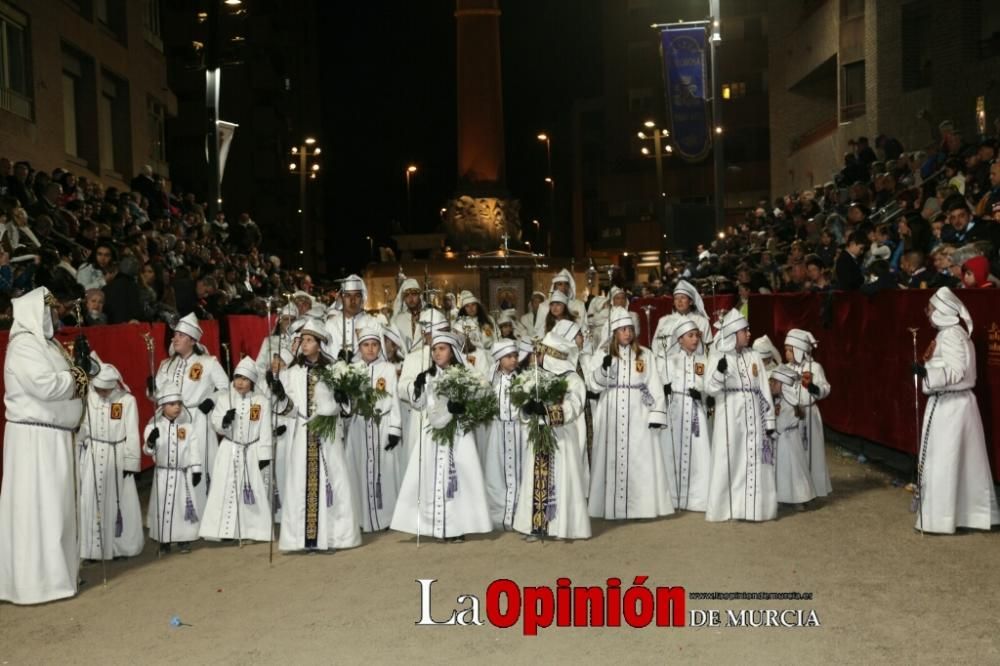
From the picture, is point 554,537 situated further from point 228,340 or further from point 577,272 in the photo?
point 577,272

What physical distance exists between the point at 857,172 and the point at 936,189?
6093 millimetres

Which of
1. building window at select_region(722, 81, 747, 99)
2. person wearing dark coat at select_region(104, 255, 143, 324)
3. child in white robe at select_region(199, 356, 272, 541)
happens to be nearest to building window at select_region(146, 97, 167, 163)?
person wearing dark coat at select_region(104, 255, 143, 324)

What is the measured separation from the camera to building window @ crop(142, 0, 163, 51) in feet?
105

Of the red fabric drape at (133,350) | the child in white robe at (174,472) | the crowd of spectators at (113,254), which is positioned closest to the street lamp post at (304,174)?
the crowd of spectators at (113,254)

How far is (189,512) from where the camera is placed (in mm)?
11047

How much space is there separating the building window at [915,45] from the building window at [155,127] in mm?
19778

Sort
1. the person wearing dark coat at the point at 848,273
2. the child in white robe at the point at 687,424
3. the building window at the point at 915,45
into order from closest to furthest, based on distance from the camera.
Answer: the child in white robe at the point at 687,424
the person wearing dark coat at the point at 848,273
the building window at the point at 915,45

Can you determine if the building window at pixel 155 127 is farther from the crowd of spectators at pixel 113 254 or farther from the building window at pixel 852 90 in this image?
the building window at pixel 852 90

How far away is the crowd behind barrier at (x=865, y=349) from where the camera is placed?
1118cm

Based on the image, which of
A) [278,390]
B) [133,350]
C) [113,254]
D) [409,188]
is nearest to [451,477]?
[278,390]

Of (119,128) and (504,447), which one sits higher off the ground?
(119,128)

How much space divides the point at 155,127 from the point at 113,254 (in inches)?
718

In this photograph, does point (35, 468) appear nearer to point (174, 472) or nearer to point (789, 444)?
point (174, 472)

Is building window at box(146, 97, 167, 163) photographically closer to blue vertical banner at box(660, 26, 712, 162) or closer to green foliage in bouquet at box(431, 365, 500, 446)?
blue vertical banner at box(660, 26, 712, 162)
